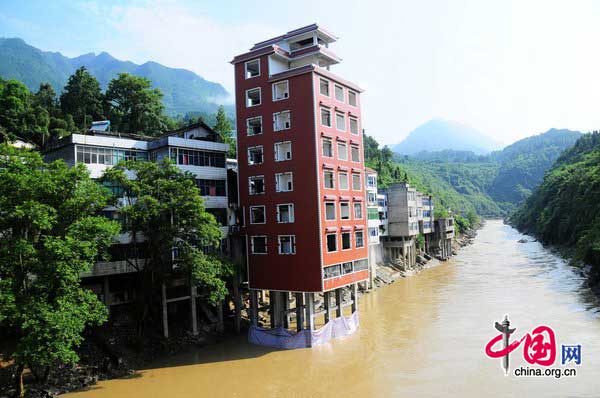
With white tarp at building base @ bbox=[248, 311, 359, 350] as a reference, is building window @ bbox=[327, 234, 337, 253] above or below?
above

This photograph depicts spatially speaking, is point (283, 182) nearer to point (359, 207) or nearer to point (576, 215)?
point (359, 207)

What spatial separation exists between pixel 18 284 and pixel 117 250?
844 centimetres

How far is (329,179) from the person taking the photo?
29.9 metres

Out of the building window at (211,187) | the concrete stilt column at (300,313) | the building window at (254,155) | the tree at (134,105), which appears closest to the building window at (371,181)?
the building window at (254,155)

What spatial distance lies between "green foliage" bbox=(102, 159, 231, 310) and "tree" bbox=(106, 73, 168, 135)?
29.6 metres

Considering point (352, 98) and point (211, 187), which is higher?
point (352, 98)

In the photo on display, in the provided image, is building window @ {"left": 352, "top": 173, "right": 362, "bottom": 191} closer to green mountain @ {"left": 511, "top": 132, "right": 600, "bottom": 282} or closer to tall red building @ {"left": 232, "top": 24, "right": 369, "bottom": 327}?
tall red building @ {"left": 232, "top": 24, "right": 369, "bottom": 327}

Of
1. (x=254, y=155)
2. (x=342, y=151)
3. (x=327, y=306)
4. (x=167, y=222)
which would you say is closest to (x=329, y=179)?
(x=342, y=151)

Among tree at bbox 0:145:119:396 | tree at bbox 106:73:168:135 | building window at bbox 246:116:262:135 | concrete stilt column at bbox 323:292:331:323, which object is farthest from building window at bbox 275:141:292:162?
tree at bbox 106:73:168:135

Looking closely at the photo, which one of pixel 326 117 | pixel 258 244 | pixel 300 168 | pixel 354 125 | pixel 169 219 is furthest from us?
pixel 354 125

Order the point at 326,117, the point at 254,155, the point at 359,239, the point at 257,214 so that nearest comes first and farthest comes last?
the point at 326,117, the point at 257,214, the point at 254,155, the point at 359,239

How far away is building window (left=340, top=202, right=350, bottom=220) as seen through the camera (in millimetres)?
31303

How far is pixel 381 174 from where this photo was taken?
108 metres

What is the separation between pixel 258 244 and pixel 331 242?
505cm
